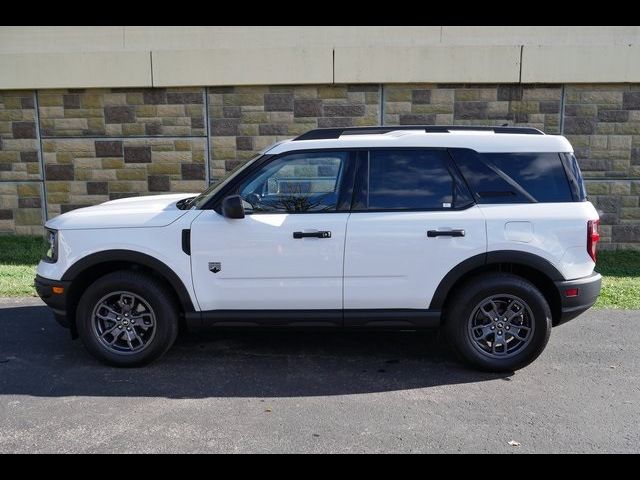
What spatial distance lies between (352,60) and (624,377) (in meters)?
5.84

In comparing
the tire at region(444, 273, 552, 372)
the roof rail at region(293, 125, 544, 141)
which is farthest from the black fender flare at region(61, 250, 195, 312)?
the tire at region(444, 273, 552, 372)

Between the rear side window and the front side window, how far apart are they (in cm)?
105

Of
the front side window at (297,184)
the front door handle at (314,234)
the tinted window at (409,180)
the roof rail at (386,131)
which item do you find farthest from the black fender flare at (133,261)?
the tinted window at (409,180)

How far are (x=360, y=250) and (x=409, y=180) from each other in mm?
709

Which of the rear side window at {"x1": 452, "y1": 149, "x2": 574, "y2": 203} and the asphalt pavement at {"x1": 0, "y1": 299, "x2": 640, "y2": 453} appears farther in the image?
the rear side window at {"x1": 452, "y1": 149, "x2": 574, "y2": 203}

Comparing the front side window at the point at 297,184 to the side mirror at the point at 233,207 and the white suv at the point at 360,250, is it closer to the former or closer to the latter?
the white suv at the point at 360,250

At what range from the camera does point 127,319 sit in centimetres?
468

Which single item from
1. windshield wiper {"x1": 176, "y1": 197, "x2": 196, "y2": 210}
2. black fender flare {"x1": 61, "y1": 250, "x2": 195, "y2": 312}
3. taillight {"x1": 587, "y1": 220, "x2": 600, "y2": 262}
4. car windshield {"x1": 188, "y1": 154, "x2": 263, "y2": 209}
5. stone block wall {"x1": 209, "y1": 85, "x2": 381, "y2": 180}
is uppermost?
stone block wall {"x1": 209, "y1": 85, "x2": 381, "y2": 180}

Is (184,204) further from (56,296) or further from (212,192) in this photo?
(56,296)

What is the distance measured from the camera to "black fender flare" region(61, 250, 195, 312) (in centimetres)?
452

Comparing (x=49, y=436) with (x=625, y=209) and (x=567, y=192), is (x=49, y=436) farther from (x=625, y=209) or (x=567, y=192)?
(x=625, y=209)

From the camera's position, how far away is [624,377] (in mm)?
4539

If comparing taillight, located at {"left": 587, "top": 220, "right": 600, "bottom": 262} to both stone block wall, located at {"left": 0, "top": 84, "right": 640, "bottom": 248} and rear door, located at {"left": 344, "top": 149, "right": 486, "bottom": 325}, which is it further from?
stone block wall, located at {"left": 0, "top": 84, "right": 640, "bottom": 248}

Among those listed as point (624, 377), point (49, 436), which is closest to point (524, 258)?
point (624, 377)
